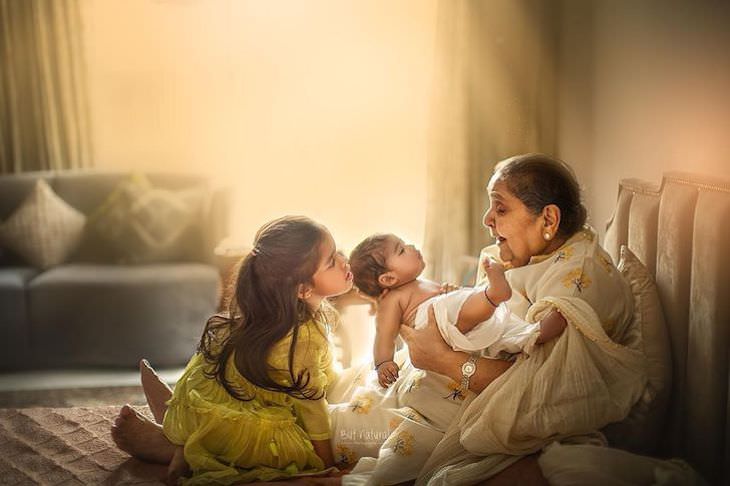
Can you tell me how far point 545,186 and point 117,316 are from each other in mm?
3224

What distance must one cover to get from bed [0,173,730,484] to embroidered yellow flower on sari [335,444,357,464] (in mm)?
483

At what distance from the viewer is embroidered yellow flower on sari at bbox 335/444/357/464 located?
7.80 ft

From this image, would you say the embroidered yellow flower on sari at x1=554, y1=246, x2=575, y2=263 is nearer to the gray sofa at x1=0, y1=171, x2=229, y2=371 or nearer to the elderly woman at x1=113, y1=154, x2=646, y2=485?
the elderly woman at x1=113, y1=154, x2=646, y2=485

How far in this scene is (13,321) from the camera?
4.89m

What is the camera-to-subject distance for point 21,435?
8.55 ft

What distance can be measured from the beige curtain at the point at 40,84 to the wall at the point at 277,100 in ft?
0.46

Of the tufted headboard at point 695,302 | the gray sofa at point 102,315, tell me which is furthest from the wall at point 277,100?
the tufted headboard at point 695,302

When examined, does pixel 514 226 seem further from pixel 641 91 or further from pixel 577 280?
pixel 641 91

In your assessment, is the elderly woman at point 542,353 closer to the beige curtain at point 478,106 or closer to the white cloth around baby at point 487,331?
the white cloth around baby at point 487,331

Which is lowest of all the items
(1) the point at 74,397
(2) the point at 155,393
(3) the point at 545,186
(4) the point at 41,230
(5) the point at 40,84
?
(1) the point at 74,397

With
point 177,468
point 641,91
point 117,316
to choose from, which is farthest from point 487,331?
point 117,316

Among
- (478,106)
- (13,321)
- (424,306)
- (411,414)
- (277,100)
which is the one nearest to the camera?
(411,414)

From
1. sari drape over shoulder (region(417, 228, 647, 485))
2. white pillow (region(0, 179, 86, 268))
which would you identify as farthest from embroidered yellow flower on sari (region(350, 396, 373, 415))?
white pillow (region(0, 179, 86, 268))

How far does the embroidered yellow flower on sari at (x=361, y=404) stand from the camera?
7.88 feet
